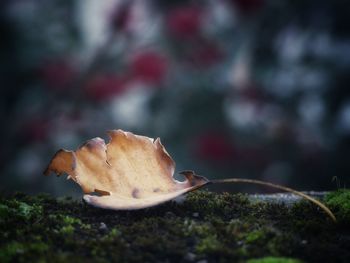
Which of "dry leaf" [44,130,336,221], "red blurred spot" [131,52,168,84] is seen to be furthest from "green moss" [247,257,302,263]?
"red blurred spot" [131,52,168,84]

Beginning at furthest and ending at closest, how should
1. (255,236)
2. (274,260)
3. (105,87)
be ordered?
(105,87), (255,236), (274,260)

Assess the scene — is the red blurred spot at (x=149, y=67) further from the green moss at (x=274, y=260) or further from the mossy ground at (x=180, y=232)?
the green moss at (x=274, y=260)

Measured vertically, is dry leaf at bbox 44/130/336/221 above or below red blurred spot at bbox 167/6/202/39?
below

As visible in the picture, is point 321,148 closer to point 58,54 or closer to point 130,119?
point 130,119

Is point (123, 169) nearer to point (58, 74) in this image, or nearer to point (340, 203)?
point (340, 203)

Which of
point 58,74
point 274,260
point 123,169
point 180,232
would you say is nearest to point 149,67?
point 58,74

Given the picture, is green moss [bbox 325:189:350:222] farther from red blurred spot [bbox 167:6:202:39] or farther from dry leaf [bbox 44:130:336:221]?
red blurred spot [bbox 167:6:202:39]

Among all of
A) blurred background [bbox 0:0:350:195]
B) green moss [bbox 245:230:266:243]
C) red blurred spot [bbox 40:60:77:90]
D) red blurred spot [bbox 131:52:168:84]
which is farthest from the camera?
red blurred spot [bbox 131:52:168:84]

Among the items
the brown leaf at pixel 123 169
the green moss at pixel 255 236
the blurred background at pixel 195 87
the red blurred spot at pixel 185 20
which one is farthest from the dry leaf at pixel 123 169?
the red blurred spot at pixel 185 20

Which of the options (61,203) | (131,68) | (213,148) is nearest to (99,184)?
(61,203)
